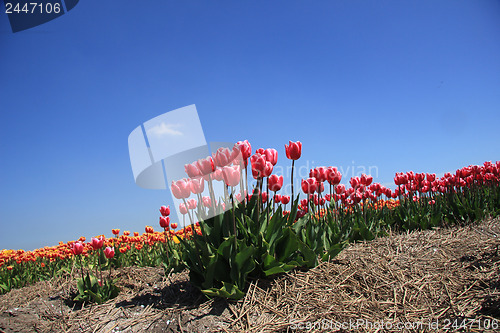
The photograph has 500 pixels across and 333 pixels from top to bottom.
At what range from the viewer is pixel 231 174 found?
2986 millimetres

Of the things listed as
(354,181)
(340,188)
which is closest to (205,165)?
(340,188)

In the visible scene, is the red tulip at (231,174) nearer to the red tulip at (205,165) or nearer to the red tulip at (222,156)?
the red tulip at (222,156)

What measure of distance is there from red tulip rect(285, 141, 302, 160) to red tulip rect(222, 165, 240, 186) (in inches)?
29.9

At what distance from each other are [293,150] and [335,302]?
1.61 m

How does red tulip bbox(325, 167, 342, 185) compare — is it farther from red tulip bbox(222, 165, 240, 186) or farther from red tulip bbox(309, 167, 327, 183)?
red tulip bbox(222, 165, 240, 186)

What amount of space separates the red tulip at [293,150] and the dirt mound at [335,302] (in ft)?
4.32

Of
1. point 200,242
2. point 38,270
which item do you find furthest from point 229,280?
point 38,270

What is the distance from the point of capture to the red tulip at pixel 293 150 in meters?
3.50

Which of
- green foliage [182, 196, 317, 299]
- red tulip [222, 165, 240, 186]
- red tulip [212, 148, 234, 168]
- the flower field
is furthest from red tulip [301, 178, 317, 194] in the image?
red tulip [212, 148, 234, 168]

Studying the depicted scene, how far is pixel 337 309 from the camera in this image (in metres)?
3.00

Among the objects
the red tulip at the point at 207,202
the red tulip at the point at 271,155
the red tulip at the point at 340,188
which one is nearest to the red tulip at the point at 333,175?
the red tulip at the point at 340,188

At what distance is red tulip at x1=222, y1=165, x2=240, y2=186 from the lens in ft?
9.71

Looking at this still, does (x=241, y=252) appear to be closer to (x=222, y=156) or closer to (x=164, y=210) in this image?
(x=222, y=156)

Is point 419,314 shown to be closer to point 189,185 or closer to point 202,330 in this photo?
point 202,330
